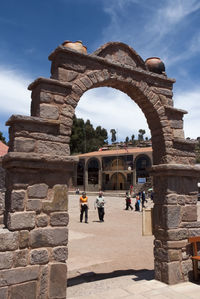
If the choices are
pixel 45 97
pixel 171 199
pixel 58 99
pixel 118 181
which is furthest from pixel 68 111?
pixel 118 181

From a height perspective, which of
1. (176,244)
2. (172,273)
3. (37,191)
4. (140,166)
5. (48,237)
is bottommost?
(172,273)

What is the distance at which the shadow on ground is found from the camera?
537cm

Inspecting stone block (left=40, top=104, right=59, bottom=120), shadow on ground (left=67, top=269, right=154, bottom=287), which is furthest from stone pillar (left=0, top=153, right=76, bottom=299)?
shadow on ground (left=67, top=269, right=154, bottom=287)

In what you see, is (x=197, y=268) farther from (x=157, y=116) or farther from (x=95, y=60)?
(x=95, y=60)

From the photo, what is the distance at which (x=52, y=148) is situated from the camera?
4.36 meters

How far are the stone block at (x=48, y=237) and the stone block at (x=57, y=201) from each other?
1.00 ft

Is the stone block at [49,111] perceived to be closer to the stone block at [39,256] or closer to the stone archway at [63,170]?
the stone archway at [63,170]

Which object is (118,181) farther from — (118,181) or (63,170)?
(63,170)

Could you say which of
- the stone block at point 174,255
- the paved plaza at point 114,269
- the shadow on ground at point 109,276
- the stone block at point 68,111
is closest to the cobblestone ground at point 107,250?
the paved plaza at point 114,269

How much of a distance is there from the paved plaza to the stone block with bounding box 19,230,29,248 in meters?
1.36

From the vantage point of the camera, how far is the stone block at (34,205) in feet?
13.2

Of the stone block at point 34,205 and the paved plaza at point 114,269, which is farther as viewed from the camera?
the paved plaza at point 114,269

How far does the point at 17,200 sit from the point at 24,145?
83 cm

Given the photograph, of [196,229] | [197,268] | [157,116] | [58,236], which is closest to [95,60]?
[157,116]
